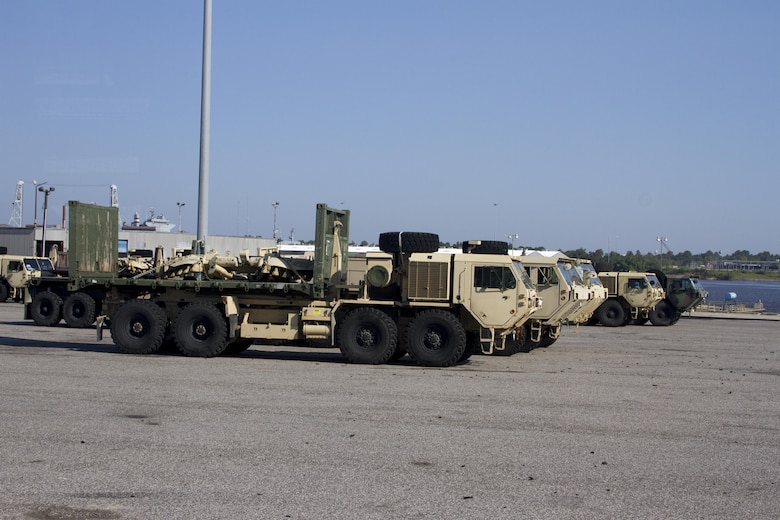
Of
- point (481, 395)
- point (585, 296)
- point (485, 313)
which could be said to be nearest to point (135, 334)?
point (485, 313)

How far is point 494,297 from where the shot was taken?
715 inches

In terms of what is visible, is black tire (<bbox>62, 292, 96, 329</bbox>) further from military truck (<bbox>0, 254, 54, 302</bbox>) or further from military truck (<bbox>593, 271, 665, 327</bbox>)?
military truck (<bbox>593, 271, 665, 327</bbox>)

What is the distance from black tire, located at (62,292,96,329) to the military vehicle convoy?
7259 millimetres

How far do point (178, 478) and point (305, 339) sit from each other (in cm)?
1041

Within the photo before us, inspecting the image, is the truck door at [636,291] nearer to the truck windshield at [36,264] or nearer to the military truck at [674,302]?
the military truck at [674,302]

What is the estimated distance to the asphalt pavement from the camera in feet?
25.1

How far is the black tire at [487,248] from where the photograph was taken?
2038cm

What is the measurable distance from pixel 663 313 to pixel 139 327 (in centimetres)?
2424

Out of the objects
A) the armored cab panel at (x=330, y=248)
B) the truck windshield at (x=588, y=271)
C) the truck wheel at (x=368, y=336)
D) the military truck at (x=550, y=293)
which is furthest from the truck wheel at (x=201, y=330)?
the truck windshield at (x=588, y=271)

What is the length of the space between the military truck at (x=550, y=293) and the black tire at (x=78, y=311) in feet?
41.7

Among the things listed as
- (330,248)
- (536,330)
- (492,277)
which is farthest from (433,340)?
(536,330)

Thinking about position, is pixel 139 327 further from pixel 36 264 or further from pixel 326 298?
pixel 36 264

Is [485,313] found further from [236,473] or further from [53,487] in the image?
[53,487]

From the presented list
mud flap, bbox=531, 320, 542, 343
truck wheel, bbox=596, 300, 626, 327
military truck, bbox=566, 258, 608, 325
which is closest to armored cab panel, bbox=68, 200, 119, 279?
mud flap, bbox=531, 320, 542, 343
